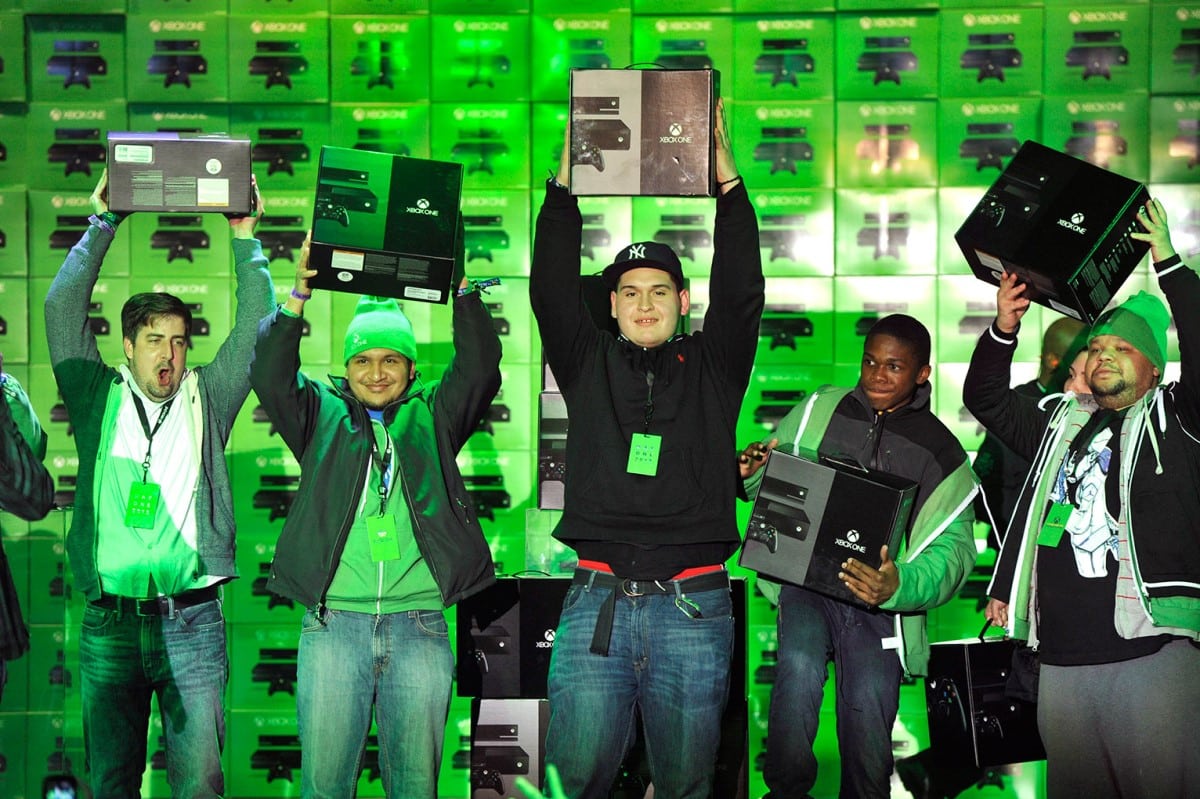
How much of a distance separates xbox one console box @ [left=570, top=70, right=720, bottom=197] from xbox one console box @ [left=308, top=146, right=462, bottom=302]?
0.42 metres

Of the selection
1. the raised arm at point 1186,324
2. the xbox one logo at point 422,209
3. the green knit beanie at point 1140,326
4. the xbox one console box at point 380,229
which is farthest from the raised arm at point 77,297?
the raised arm at point 1186,324

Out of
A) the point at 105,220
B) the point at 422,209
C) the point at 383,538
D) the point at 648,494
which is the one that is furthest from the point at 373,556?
the point at 105,220

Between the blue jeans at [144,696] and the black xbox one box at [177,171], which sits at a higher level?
the black xbox one box at [177,171]

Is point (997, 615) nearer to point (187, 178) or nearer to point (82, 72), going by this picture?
point (187, 178)

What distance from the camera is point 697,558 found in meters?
3.45

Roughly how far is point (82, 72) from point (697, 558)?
3.72 m

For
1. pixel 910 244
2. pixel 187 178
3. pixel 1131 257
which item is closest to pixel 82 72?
pixel 187 178

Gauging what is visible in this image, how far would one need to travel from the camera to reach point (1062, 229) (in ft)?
12.8

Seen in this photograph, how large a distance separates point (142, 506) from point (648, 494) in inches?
59.3

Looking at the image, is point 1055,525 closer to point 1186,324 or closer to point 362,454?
point 1186,324

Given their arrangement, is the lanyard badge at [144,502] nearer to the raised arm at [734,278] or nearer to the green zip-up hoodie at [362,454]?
the green zip-up hoodie at [362,454]

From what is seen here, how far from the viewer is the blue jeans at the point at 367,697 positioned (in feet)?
12.1

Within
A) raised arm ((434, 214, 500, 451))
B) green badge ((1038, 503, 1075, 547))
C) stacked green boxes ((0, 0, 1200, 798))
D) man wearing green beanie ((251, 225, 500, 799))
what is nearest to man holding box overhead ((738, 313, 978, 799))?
green badge ((1038, 503, 1075, 547))

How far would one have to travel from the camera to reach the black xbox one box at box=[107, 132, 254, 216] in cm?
394
